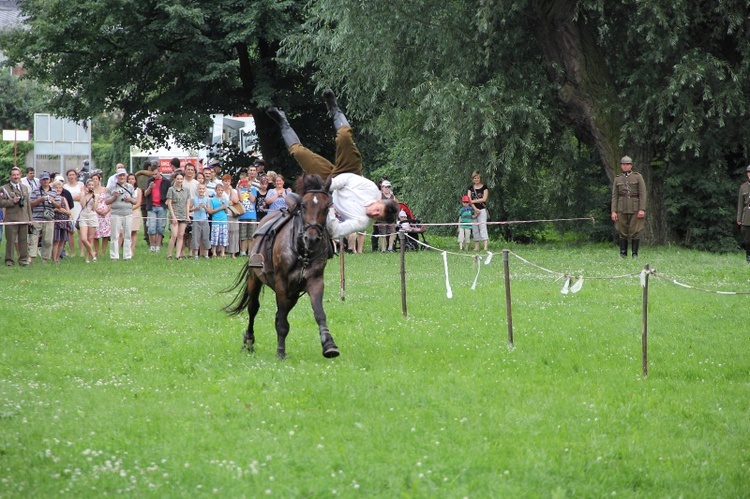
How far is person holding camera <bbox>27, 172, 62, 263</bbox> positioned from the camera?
985 inches

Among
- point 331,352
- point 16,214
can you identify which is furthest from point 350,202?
point 16,214

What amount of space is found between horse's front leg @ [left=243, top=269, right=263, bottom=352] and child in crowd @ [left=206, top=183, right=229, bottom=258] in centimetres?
1358

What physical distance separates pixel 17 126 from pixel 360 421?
251 ft

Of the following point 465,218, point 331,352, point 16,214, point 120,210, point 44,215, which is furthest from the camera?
point 465,218

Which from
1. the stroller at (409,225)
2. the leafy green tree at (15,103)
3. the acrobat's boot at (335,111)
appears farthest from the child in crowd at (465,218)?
the leafy green tree at (15,103)

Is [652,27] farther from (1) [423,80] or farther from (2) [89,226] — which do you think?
(2) [89,226]

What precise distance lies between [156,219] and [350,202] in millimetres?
16073

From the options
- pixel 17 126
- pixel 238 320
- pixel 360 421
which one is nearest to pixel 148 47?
pixel 238 320

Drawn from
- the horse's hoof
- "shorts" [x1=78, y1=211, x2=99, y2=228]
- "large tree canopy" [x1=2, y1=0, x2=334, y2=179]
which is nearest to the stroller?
"large tree canopy" [x1=2, y1=0, x2=334, y2=179]

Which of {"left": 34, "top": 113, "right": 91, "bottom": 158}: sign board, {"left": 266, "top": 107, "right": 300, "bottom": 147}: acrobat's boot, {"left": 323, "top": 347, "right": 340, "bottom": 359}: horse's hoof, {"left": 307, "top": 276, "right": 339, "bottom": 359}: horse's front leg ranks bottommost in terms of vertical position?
{"left": 323, "top": 347, "right": 340, "bottom": 359}: horse's hoof

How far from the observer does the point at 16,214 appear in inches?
940

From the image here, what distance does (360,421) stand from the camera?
9195mm

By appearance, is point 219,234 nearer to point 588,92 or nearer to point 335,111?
point 588,92

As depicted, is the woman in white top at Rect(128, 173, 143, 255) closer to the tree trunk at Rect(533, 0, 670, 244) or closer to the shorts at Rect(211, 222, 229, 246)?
the shorts at Rect(211, 222, 229, 246)
